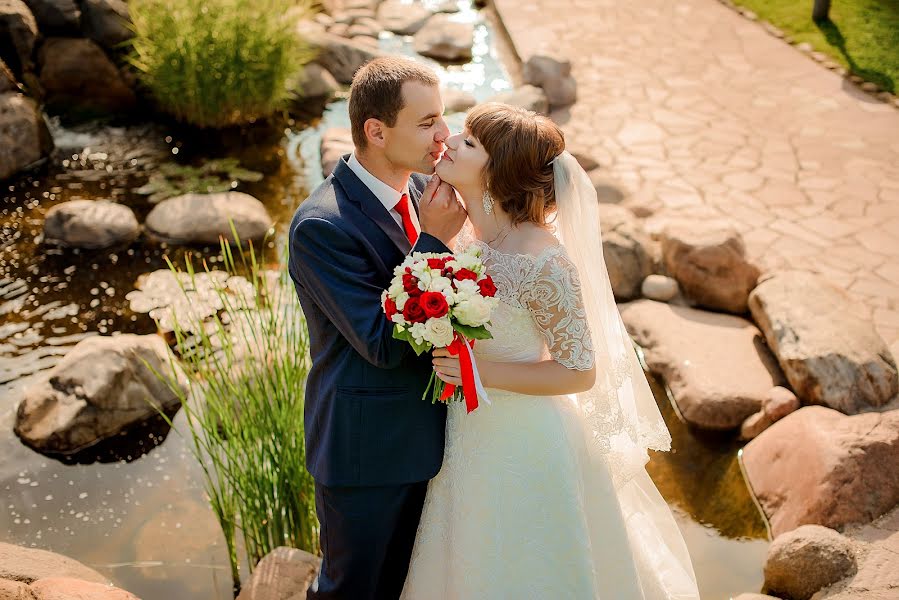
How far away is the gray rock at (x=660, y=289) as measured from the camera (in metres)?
5.49

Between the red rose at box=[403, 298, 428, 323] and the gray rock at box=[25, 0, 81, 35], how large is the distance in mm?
6977

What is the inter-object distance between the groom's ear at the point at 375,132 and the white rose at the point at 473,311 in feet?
2.26

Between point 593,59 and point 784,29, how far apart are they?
215 centimetres

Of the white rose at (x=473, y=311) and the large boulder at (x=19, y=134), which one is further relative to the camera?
the large boulder at (x=19, y=134)

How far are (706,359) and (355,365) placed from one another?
9.51ft

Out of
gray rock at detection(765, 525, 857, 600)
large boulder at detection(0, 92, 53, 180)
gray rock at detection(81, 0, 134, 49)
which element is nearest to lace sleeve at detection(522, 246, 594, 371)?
gray rock at detection(765, 525, 857, 600)

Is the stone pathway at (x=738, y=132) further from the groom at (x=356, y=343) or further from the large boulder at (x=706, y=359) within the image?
the groom at (x=356, y=343)

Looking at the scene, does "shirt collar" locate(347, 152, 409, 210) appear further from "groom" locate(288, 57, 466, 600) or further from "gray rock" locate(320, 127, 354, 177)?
"gray rock" locate(320, 127, 354, 177)

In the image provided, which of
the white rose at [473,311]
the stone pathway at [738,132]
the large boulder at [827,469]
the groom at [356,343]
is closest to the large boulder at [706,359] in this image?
the large boulder at [827,469]

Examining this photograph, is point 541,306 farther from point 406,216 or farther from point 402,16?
point 402,16

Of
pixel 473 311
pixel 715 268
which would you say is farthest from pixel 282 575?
pixel 715 268

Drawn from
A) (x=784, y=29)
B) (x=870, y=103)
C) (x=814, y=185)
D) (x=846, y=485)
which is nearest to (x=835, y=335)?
(x=846, y=485)

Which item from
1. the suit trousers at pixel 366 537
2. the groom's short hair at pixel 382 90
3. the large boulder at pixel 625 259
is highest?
the groom's short hair at pixel 382 90

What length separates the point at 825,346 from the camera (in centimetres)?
453
